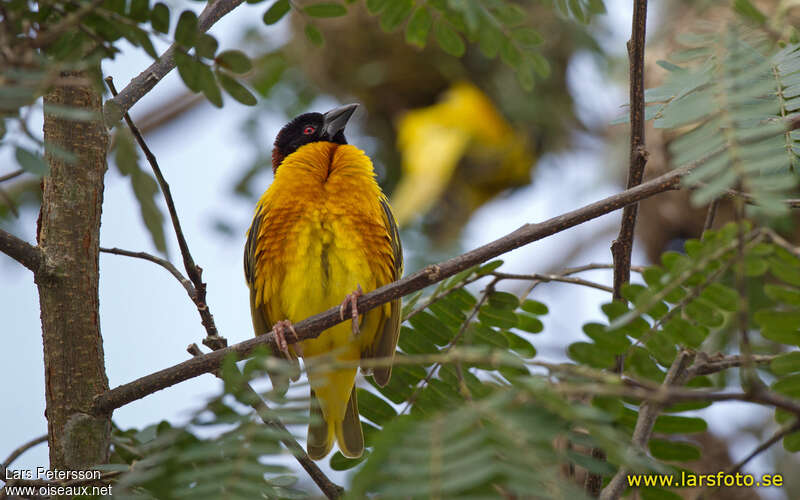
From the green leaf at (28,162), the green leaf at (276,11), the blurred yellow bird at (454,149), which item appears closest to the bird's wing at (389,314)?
the green leaf at (276,11)

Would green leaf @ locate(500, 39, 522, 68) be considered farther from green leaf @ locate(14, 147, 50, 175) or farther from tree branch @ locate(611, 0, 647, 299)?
green leaf @ locate(14, 147, 50, 175)

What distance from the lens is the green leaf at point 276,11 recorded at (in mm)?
1866

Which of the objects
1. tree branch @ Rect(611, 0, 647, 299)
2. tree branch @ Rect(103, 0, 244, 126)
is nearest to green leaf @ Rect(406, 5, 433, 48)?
tree branch @ Rect(103, 0, 244, 126)

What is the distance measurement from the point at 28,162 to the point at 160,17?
0.40 meters

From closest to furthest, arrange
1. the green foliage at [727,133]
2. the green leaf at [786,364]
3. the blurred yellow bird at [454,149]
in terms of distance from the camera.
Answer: the green foliage at [727,133] → the green leaf at [786,364] → the blurred yellow bird at [454,149]

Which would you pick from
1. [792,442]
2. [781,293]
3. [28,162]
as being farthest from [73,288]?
[792,442]

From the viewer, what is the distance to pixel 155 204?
2000 mm

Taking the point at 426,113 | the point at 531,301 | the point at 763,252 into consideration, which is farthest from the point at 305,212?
the point at 426,113

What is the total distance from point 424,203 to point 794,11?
2227 millimetres

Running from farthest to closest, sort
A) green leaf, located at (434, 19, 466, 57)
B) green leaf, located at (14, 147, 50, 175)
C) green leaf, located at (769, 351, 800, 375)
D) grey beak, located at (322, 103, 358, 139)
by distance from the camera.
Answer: grey beak, located at (322, 103, 358, 139) < green leaf, located at (434, 19, 466, 57) < green leaf, located at (769, 351, 800, 375) < green leaf, located at (14, 147, 50, 175)

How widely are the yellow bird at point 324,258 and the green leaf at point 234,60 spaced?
1113mm

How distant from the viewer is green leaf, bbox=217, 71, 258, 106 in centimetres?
155

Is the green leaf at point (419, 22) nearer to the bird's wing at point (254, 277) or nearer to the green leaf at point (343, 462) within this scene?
the bird's wing at point (254, 277)

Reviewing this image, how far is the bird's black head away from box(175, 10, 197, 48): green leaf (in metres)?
1.70
